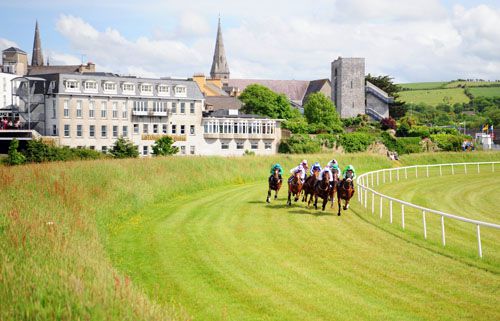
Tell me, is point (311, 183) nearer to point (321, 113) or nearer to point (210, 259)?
point (210, 259)

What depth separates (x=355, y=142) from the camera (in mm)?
67750

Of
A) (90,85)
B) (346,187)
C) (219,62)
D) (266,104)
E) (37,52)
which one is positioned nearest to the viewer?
(346,187)

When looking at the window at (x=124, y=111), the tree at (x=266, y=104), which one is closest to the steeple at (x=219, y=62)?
the tree at (x=266, y=104)

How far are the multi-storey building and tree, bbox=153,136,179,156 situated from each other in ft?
15.0

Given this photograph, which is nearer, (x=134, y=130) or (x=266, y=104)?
(x=134, y=130)

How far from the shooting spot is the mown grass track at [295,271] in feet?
30.8

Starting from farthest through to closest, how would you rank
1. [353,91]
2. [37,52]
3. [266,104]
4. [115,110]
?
[37,52], [353,91], [266,104], [115,110]

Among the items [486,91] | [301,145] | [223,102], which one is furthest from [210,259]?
[486,91]

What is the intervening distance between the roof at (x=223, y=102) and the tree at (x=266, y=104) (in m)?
3.68

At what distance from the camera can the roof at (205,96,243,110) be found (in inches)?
3327

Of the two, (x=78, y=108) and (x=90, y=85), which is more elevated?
(x=90, y=85)

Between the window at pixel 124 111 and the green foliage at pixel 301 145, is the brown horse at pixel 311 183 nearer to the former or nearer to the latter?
the green foliage at pixel 301 145

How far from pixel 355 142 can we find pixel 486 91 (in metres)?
138

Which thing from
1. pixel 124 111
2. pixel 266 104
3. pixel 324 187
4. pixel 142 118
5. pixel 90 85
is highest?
Answer: pixel 90 85
